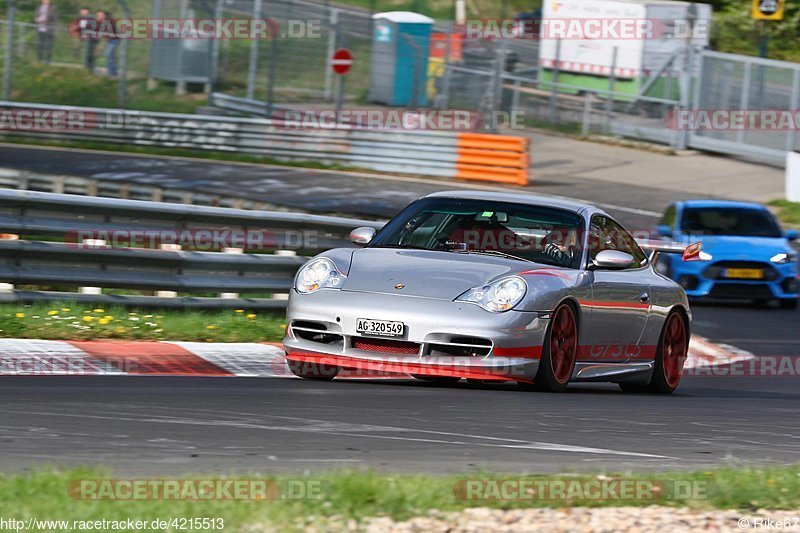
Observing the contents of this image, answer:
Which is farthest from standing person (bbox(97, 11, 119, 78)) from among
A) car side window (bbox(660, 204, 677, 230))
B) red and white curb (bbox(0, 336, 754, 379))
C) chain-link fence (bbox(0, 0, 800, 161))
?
red and white curb (bbox(0, 336, 754, 379))

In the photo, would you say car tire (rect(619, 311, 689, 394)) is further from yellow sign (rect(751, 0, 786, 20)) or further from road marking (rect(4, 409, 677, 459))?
yellow sign (rect(751, 0, 786, 20))

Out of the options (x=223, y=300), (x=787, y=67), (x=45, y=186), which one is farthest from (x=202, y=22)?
(x=223, y=300)

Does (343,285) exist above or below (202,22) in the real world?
below

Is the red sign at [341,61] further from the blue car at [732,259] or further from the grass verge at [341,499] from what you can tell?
the grass verge at [341,499]

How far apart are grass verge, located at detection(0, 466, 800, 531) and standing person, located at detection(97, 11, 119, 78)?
80.9ft

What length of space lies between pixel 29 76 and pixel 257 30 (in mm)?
4611

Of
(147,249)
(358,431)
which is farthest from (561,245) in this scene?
(147,249)

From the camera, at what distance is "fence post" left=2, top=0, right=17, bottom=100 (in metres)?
28.1

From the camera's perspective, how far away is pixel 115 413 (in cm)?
654

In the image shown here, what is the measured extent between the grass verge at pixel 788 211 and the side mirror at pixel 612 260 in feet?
55.7

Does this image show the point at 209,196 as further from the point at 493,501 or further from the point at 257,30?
the point at 493,501

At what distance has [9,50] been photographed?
28344 mm

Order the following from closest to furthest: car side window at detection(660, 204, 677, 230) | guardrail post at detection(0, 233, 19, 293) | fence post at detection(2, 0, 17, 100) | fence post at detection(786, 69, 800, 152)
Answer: guardrail post at detection(0, 233, 19, 293), car side window at detection(660, 204, 677, 230), fence post at detection(2, 0, 17, 100), fence post at detection(786, 69, 800, 152)

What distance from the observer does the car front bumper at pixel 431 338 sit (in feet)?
26.5
